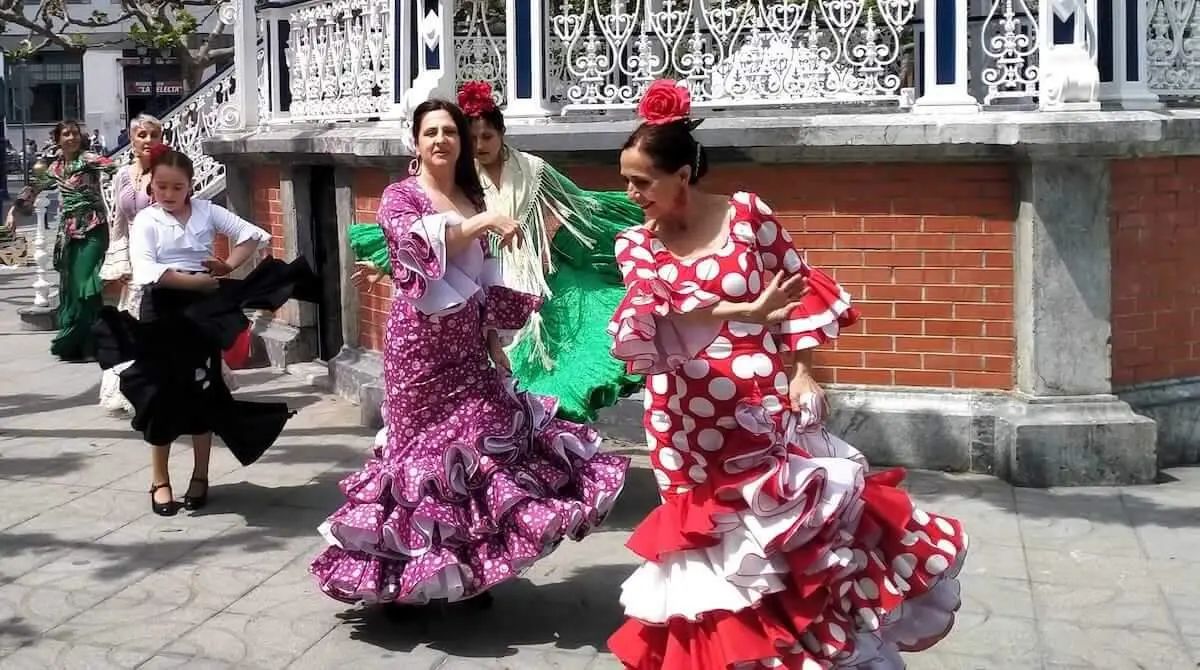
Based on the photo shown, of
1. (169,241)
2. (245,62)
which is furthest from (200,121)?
(169,241)

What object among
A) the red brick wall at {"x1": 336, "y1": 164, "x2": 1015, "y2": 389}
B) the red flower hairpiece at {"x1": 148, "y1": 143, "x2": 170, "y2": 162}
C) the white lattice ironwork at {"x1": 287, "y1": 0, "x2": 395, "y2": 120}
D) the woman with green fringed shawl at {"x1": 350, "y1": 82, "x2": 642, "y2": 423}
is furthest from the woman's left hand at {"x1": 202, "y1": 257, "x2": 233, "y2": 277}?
the red brick wall at {"x1": 336, "y1": 164, "x2": 1015, "y2": 389}

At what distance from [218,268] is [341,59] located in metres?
3.36

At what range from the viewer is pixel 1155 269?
7359 mm

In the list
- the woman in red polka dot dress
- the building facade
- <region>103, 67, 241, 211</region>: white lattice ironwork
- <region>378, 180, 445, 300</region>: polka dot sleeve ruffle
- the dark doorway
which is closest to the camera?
the woman in red polka dot dress

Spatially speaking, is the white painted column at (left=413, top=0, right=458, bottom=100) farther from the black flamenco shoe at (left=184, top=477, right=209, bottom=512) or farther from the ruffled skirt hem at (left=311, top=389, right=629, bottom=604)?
the ruffled skirt hem at (left=311, top=389, right=629, bottom=604)

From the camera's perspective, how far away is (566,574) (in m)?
5.80

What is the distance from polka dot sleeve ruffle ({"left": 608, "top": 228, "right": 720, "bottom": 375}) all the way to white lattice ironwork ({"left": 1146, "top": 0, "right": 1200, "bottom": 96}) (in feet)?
14.9

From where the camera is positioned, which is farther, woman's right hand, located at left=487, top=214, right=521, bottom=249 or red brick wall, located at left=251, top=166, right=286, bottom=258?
red brick wall, located at left=251, top=166, right=286, bottom=258

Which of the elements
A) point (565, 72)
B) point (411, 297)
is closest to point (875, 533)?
point (411, 297)

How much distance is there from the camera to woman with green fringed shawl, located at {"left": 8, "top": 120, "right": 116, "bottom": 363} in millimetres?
11508

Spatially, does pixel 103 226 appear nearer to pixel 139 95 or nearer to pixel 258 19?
pixel 258 19

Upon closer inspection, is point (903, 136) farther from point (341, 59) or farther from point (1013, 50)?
point (341, 59)

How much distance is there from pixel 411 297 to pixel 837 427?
3237mm

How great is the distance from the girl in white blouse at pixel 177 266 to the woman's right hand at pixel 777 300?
147 inches
